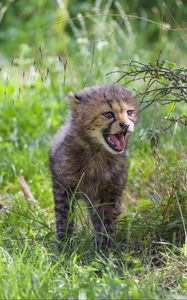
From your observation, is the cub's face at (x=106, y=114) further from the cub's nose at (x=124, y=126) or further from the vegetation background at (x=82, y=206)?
the vegetation background at (x=82, y=206)

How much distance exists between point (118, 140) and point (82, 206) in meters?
0.74

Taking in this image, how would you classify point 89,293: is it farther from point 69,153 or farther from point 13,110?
point 13,110

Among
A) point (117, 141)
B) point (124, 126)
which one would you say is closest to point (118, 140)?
point (117, 141)

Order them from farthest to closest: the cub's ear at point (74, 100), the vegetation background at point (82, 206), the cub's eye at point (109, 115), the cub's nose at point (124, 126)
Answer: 1. the cub's ear at point (74, 100)
2. the cub's eye at point (109, 115)
3. the cub's nose at point (124, 126)
4. the vegetation background at point (82, 206)

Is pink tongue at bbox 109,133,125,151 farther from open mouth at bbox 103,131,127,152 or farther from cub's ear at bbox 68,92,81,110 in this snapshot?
cub's ear at bbox 68,92,81,110

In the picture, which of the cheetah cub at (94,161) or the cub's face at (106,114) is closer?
the cub's face at (106,114)

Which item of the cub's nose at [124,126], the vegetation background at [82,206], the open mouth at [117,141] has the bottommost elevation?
the vegetation background at [82,206]

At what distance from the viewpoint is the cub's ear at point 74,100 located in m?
5.67

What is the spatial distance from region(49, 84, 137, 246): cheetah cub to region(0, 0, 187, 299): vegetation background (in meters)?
0.12

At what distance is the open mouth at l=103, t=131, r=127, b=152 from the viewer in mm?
5347

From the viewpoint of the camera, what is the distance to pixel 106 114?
17.8 feet

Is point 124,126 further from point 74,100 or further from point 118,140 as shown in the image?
point 74,100

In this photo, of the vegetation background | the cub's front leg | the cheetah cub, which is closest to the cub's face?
the cheetah cub

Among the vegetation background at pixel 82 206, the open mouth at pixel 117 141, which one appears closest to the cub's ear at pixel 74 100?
the vegetation background at pixel 82 206
